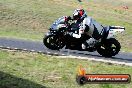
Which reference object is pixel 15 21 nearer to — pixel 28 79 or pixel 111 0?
pixel 28 79

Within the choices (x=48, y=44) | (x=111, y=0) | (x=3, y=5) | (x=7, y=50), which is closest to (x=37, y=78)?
(x=7, y=50)

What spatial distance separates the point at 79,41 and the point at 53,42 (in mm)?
1223

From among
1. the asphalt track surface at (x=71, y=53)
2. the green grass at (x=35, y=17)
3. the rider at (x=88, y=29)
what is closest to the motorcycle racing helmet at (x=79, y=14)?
the rider at (x=88, y=29)

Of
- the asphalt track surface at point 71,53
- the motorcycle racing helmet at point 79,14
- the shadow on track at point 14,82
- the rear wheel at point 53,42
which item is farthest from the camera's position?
the rear wheel at point 53,42

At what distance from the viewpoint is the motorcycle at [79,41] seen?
1739 cm

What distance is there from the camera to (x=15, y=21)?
32.3 metres

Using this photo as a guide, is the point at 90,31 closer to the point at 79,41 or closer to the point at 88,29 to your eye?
the point at 88,29

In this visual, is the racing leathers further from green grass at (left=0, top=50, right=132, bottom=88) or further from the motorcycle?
green grass at (left=0, top=50, right=132, bottom=88)

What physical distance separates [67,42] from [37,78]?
719 cm

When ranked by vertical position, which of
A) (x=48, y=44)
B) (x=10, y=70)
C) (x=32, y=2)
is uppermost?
(x=10, y=70)

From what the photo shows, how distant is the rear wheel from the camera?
17906 mm

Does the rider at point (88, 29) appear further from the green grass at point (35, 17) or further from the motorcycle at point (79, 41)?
the green grass at point (35, 17)

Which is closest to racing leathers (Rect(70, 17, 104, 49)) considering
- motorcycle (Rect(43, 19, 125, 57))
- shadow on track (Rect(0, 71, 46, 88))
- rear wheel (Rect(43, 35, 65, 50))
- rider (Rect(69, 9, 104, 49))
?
rider (Rect(69, 9, 104, 49))

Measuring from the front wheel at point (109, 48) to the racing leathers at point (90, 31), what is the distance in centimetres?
42
